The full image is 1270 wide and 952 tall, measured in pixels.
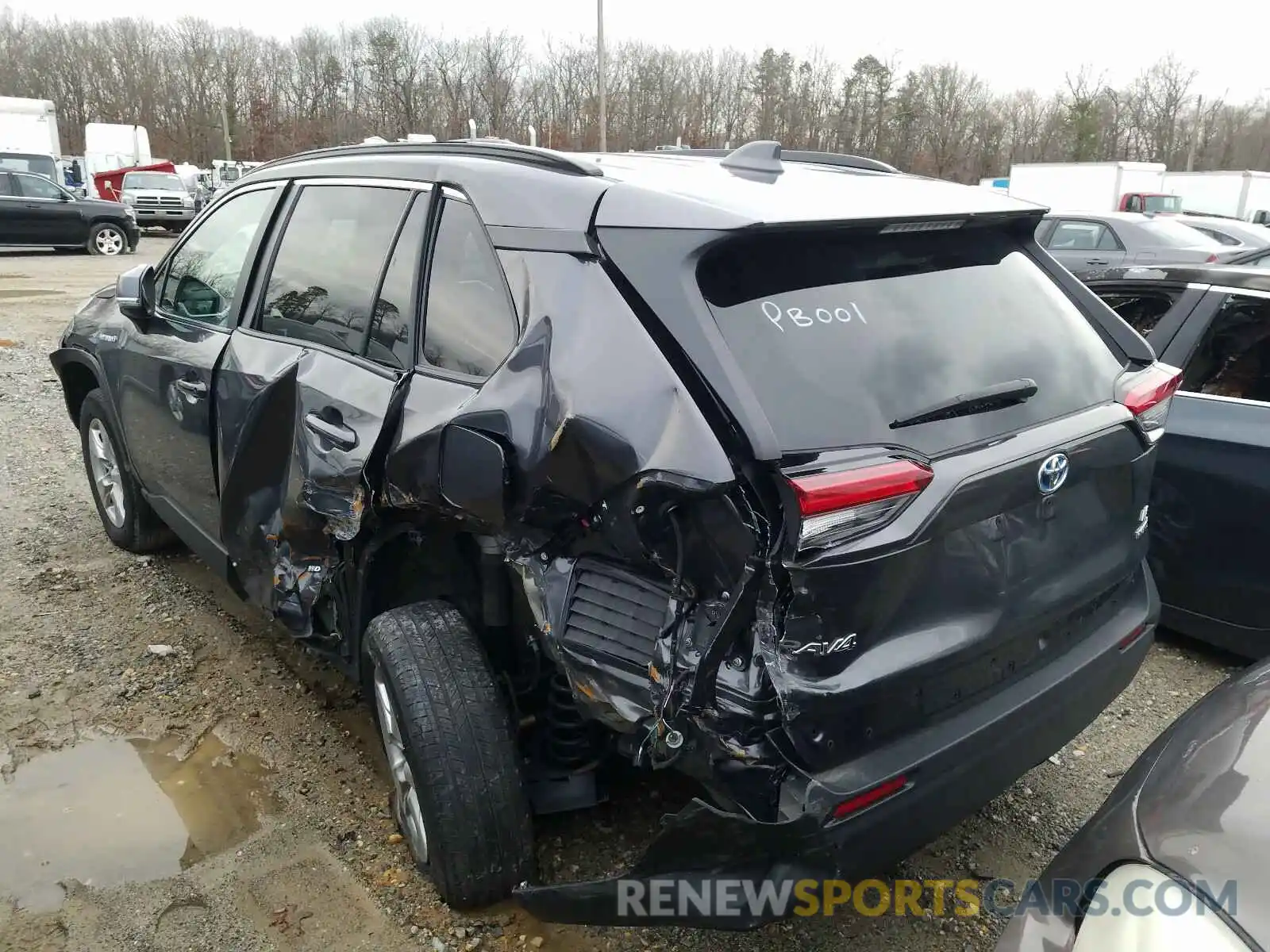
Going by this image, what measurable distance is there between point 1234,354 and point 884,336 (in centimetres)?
269

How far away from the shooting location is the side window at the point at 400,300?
99.1 inches

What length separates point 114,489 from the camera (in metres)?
4.70

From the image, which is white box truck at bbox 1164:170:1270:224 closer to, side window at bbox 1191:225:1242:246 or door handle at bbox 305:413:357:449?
side window at bbox 1191:225:1242:246

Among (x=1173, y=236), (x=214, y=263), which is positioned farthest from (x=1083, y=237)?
(x=214, y=263)

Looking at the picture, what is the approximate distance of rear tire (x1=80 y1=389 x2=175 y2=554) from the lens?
4441mm

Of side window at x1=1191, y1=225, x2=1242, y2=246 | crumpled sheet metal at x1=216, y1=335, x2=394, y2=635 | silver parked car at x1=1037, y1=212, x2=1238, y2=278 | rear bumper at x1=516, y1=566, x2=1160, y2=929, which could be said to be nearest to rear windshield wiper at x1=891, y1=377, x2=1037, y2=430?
rear bumper at x1=516, y1=566, x2=1160, y2=929

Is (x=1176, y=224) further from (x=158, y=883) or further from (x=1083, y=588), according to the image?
(x=158, y=883)

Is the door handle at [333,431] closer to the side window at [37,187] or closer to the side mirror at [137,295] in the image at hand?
the side mirror at [137,295]

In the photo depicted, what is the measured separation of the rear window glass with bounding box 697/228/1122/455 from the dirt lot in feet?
4.02

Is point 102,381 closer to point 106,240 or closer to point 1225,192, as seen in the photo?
point 106,240

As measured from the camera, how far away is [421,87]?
2159 inches

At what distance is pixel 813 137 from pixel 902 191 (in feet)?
192

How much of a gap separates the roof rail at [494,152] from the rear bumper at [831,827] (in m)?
1.47

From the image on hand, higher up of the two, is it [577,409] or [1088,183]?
[1088,183]
